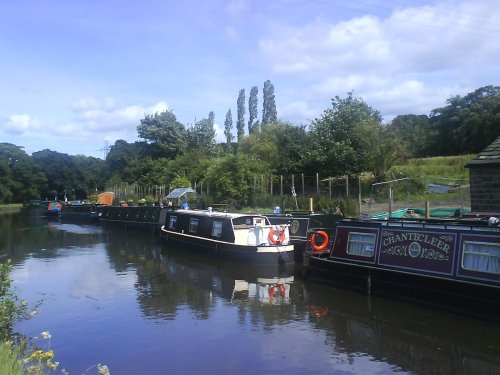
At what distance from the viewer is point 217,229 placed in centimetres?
1942

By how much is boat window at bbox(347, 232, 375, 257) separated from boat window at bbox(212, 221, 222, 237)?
6.77 metres

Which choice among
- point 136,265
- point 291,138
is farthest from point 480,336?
point 291,138

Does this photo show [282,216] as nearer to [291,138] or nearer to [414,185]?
[414,185]

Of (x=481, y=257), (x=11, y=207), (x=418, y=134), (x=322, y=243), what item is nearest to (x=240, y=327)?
(x=322, y=243)

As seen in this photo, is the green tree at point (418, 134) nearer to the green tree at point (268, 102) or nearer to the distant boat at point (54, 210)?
the green tree at point (268, 102)

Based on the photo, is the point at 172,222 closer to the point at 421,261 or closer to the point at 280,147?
the point at 280,147

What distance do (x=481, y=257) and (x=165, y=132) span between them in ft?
158

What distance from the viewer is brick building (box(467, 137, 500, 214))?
Result: 14992 millimetres

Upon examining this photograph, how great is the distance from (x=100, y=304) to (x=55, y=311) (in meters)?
1.08

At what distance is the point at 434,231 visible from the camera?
37.5 feet

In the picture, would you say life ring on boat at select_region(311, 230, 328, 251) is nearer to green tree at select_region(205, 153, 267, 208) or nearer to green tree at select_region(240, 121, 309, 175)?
green tree at select_region(205, 153, 267, 208)

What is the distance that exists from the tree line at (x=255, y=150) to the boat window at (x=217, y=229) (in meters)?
9.99

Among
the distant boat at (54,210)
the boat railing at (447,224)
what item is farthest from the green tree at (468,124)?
the distant boat at (54,210)

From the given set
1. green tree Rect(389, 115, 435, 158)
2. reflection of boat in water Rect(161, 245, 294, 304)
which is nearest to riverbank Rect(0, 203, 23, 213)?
green tree Rect(389, 115, 435, 158)
